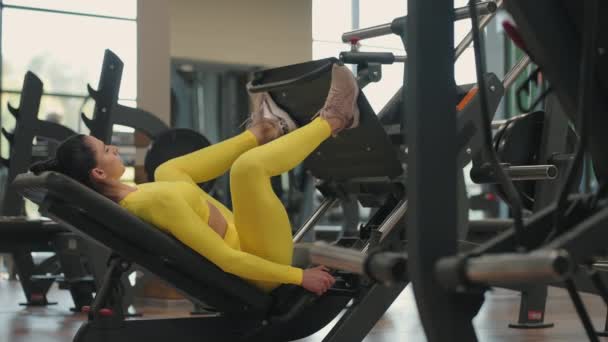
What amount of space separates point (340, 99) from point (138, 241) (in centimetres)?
69

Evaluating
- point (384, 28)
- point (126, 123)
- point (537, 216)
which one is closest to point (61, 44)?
point (126, 123)

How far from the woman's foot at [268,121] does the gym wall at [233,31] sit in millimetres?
4411

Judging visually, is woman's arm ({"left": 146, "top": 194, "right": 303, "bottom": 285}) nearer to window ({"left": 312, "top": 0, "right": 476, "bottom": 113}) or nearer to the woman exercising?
the woman exercising

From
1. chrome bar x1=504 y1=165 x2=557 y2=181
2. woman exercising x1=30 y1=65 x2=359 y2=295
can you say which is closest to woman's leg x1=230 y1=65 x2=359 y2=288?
woman exercising x1=30 y1=65 x2=359 y2=295

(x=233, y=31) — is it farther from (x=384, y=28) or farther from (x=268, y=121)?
(x=268, y=121)

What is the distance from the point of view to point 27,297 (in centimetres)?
444

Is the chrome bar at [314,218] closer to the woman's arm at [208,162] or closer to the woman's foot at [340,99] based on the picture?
the woman's arm at [208,162]

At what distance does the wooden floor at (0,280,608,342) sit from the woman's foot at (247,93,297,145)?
0.81m

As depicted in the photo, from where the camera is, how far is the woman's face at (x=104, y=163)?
2441mm

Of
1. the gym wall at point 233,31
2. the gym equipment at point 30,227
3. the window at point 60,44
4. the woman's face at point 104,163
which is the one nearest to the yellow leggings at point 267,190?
the woman's face at point 104,163

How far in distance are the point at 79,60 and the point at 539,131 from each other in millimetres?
5116

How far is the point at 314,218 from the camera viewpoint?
2.93m

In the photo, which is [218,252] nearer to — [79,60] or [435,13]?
[435,13]

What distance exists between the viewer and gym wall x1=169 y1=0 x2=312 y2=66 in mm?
7309
